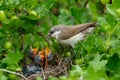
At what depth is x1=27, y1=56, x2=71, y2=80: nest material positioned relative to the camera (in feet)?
16.8

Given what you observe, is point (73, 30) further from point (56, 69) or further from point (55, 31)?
point (56, 69)

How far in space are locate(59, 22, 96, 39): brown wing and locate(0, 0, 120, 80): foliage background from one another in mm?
100

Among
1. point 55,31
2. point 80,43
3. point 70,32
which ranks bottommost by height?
point 70,32

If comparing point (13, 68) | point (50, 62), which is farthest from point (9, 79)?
point (50, 62)

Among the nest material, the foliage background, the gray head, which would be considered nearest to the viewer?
the foliage background

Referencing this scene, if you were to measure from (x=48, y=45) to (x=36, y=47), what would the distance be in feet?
0.76

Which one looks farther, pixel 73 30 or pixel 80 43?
pixel 73 30

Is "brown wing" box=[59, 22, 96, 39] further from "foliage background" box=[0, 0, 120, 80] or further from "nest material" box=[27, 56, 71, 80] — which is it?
"nest material" box=[27, 56, 71, 80]

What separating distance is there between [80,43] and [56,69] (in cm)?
39

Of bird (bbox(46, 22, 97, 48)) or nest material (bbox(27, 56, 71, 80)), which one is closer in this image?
nest material (bbox(27, 56, 71, 80))

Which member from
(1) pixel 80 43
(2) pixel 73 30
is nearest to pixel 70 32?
(2) pixel 73 30

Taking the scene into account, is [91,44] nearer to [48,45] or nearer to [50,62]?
[50,62]

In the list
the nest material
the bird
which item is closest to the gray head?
the bird

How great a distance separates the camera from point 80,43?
546 cm
